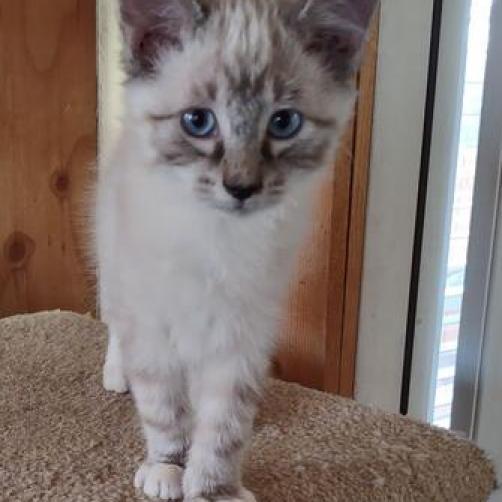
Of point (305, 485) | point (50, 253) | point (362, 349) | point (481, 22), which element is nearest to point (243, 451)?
point (305, 485)

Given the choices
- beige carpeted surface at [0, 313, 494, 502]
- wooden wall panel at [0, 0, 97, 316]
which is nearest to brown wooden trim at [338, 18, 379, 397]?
beige carpeted surface at [0, 313, 494, 502]

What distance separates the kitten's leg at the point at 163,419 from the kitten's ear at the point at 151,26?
15.0 inches

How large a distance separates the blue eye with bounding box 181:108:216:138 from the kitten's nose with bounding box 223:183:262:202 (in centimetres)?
6

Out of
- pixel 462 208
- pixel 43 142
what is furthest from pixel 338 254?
pixel 43 142

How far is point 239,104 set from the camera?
0.75m

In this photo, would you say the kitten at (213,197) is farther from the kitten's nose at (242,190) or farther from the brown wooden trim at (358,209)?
the brown wooden trim at (358,209)

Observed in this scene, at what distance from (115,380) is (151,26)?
24.1 inches

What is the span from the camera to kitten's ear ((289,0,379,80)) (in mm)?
800

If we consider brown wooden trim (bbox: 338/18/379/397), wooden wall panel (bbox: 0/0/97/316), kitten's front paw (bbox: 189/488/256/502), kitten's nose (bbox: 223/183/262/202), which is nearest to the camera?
kitten's nose (bbox: 223/183/262/202)

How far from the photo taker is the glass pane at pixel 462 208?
1249mm

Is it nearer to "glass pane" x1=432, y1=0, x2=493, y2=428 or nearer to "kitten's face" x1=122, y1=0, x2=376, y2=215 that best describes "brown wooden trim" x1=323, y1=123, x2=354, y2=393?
"glass pane" x1=432, y1=0, x2=493, y2=428

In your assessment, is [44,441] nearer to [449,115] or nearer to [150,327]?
[150,327]

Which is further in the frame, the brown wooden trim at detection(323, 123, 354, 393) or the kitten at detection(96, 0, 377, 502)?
the brown wooden trim at detection(323, 123, 354, 393)

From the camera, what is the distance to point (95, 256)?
1.27 metres
